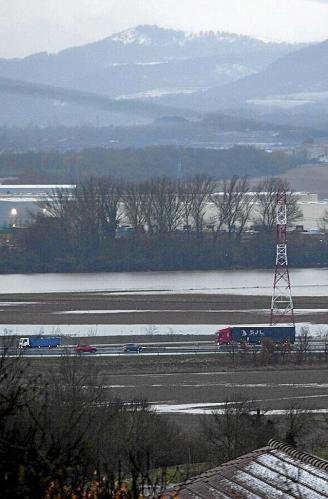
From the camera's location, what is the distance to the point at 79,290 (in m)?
15.5

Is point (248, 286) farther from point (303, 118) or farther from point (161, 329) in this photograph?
point (303, 118)

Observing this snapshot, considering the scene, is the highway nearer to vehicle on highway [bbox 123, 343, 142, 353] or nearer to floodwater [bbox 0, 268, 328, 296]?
vehicle on highway [bbox 123, 343, 142, 353]

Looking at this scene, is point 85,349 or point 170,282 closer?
point 85,349

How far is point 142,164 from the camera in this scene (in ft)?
112

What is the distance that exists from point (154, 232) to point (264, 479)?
16016 millimetres

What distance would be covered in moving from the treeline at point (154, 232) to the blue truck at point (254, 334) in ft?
23.6

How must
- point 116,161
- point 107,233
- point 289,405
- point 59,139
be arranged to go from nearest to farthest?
point 289,405 < point 107,233 < point 116,161 < point 59,139

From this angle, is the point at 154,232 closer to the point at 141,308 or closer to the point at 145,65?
the point at 141,308

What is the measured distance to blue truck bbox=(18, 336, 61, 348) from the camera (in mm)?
10852

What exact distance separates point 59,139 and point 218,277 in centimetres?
3558

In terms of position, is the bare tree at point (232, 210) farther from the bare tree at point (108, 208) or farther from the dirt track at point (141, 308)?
the dirt track at point (141, 308)

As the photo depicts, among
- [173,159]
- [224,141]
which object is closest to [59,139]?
[224,141]

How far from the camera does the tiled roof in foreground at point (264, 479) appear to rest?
390 centimetres

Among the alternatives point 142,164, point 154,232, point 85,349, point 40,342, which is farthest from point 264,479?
point 142,164
